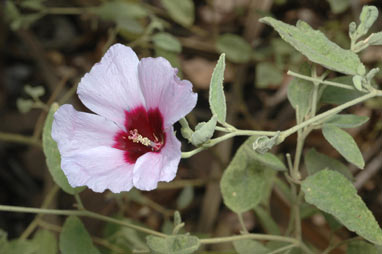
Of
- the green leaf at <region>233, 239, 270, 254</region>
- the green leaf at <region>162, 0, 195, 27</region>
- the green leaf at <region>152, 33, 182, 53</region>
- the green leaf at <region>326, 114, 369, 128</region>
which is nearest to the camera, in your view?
the green leaf at <region>326, 114, 369, 128</region>

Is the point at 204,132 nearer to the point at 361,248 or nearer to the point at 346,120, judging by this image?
the point at 346,120

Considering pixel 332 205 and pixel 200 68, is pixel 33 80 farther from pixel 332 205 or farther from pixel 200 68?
pixel 332 205

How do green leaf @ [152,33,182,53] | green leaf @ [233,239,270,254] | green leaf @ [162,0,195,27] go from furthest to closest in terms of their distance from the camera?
green leaf @ [162,0,195,27] → green leaf @ [152,33,182,53] → green leaf @ [233,239,270,254]

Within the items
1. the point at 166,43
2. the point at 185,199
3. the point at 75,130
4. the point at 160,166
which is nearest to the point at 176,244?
the point at 160,166

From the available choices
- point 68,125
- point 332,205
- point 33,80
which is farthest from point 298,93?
point 33,80

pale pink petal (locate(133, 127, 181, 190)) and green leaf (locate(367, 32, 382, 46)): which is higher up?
green leaf (locate(367, 32, 382, 46))

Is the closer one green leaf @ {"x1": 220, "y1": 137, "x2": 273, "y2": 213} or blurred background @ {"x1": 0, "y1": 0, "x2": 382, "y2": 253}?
green leaf @ {"x1": 220, "y1": 137, "x2": 273, "y2": 213}

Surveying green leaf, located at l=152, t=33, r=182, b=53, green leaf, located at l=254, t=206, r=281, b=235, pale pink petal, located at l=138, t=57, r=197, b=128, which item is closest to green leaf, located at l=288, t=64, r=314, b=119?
pale pink petal, located at l=138, t=57, r=197, b=128

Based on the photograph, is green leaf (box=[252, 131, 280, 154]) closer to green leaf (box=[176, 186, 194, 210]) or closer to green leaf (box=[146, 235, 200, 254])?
green leaf (box=[146, 235, 200, 254])
